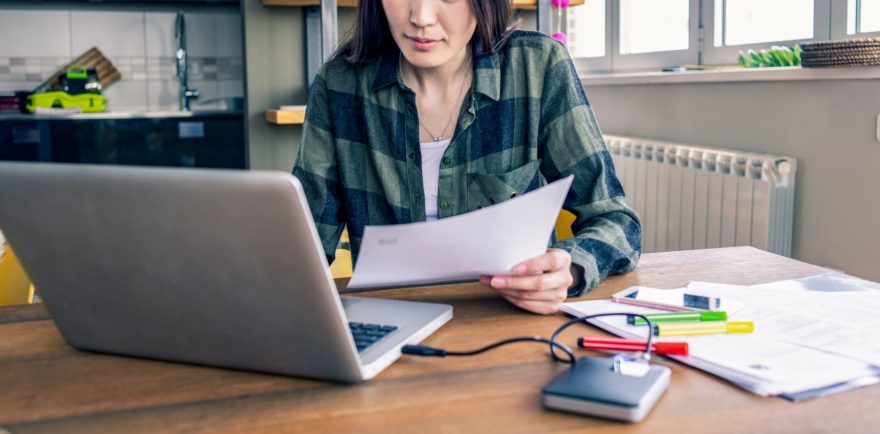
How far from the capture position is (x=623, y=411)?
0.65 m

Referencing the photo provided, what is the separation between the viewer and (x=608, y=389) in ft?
2.24

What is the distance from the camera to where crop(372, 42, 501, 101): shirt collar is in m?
1.37

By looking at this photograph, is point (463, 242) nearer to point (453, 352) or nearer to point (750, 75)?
point (453, 352)

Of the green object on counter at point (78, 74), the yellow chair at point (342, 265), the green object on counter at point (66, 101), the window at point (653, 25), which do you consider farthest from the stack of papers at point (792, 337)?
the green object on counter at point (78, 74)

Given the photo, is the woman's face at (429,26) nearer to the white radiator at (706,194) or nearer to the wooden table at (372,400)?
the wooden table at (372,400)

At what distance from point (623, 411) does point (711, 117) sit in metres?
2.18

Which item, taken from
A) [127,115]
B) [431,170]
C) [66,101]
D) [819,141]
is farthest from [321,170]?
[66,101]

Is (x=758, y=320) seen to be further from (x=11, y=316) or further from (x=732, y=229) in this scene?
(x=732, y=229)

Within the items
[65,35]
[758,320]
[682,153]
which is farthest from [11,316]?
[65,35]

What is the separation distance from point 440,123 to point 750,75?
134 cm

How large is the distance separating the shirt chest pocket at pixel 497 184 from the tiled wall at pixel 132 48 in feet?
11.4

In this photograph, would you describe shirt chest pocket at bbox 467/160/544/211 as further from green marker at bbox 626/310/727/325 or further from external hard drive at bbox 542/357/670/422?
external hard drive at bbox 542/357/670/422

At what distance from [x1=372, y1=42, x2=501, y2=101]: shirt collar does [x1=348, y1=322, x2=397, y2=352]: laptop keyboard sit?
1.95 feet

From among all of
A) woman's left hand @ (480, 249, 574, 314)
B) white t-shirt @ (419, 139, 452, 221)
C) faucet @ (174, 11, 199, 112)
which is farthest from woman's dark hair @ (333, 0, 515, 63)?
faucet @ (174, 11, 199, 112)
